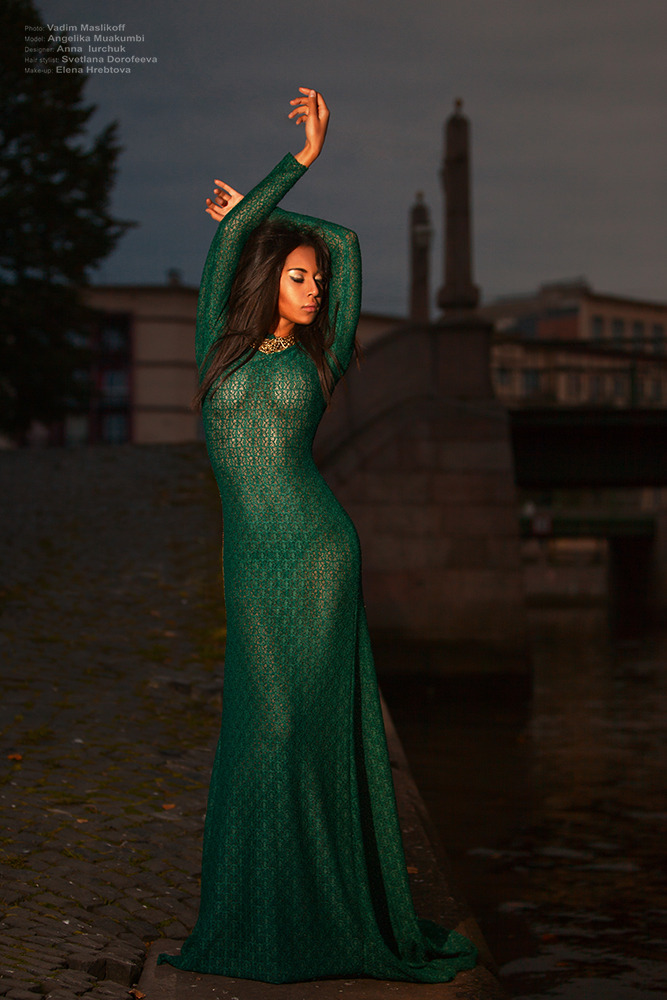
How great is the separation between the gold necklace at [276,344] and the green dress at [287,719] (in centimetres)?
3

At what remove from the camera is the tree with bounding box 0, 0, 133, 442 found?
88.7 feet

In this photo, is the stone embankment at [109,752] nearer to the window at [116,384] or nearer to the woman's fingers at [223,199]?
the woman's fingers at [223,199]

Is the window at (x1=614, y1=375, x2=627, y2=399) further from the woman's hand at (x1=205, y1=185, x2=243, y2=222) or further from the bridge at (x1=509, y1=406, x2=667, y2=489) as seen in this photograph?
the woman's hand at (x1=205, y1=185, x2=243, y2=222)

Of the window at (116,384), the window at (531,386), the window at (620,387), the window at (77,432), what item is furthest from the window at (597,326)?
the window at (77,432)

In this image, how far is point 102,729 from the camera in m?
7.00

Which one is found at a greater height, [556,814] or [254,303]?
[254,303]

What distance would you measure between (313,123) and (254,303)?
57 cm

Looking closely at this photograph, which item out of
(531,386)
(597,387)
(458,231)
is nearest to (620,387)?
Answer: (597,387)

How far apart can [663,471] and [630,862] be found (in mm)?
15374

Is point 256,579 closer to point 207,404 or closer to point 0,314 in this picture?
point 207,404

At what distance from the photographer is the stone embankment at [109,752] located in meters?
3.86

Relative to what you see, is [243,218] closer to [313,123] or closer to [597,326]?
[313,123]

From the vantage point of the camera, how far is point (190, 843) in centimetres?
526

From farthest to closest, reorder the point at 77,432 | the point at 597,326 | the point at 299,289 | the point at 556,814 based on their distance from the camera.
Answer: the point at 597,326
the point at 77,432
the point at 556,814
the point at 299,289
